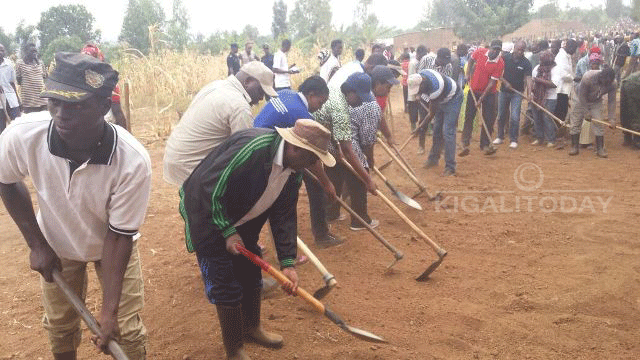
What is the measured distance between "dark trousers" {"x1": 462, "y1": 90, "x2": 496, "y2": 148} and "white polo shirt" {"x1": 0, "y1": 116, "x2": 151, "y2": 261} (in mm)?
6939

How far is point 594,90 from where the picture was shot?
7469mm

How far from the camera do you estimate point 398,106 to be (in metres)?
13.8

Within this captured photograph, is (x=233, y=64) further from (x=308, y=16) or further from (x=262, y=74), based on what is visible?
(x=308, y=16)

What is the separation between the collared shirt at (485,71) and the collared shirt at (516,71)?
0.26m

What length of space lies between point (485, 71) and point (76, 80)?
728 centimetres

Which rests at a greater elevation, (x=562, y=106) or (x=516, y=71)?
(x=516, y=71)

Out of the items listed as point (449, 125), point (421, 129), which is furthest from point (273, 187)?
point (421, 129)

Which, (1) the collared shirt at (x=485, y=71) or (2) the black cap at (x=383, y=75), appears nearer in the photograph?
(2) the black cap at (x=383, y=75)

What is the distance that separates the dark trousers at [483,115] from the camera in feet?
27.0

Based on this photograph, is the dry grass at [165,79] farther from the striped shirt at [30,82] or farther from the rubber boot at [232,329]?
the rubber boot at [232,329]

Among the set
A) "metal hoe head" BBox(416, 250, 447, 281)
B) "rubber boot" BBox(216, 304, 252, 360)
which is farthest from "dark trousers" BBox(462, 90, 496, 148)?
"rubber boot" BBox(216, 304, 252, 360)

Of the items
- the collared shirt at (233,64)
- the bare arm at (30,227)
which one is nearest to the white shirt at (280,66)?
the collared shirt at (233,64)

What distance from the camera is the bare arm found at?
220cm

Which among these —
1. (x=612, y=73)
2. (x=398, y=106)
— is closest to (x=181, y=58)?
(x=398, y=106)
